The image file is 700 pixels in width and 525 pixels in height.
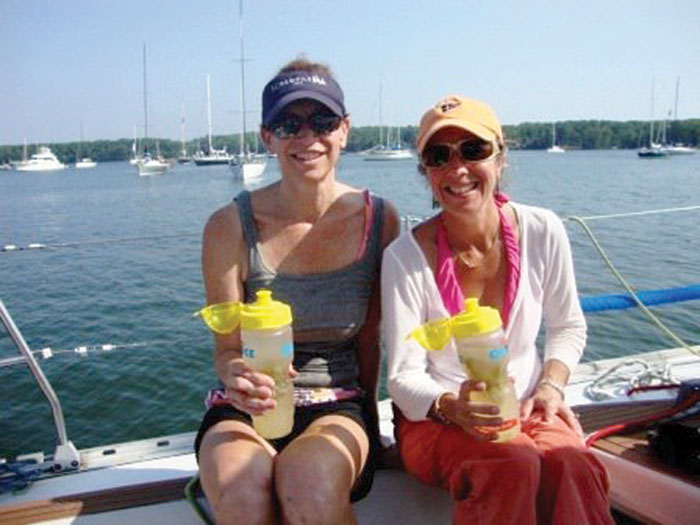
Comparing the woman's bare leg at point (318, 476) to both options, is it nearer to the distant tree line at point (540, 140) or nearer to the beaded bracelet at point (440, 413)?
the beaded bracelet at point (440, 413)

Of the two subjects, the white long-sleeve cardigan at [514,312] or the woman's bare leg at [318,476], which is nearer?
the woman's bare leg at [318,476]

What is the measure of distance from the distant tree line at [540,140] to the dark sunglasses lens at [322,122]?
65163 millimetres

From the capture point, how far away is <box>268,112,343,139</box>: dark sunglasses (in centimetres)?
205

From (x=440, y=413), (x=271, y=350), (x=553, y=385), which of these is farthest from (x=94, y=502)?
(x=553, y=385)

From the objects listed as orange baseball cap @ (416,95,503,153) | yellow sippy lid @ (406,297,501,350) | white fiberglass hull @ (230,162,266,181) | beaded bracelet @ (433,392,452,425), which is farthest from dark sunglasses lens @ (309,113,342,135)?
white fiberglass hull @ (230,162,266,181)

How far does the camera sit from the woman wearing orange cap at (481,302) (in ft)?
5.37

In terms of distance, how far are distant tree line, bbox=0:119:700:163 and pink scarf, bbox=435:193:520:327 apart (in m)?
65.2

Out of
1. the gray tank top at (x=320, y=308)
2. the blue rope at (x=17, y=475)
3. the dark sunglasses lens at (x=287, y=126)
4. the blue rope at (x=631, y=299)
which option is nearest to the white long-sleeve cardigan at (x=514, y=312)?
the gray tank top at (x=320, y=308)

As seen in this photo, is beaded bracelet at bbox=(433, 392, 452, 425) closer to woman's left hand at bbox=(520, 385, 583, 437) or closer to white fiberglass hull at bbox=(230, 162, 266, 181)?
woman's left hand at bbox=(520, 385, 583, 437)

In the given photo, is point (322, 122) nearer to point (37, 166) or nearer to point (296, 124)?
point (296, 124)

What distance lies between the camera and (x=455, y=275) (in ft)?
6.68

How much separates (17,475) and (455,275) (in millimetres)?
1697

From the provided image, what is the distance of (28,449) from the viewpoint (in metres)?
5.41

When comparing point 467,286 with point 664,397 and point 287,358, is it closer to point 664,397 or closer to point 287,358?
point 287,358
